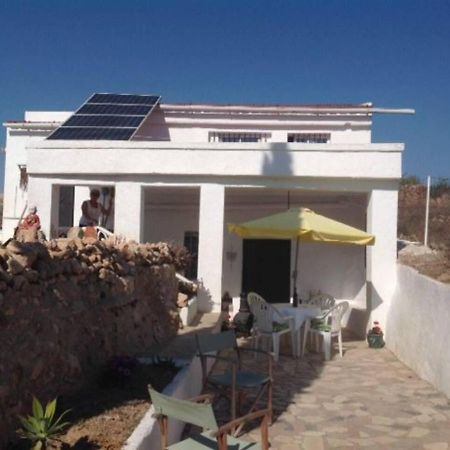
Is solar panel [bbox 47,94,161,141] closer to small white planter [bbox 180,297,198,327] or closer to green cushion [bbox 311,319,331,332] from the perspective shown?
small white planter [bbox 180,297,198,327]

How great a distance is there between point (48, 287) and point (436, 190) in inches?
577

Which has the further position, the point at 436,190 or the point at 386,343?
the point at 436,190

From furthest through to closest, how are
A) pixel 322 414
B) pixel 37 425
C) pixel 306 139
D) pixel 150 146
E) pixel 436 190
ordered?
pixel 436 190 → pixel 306 139 → pixel 150 146 → pixel 322 414 → pixel 37 425

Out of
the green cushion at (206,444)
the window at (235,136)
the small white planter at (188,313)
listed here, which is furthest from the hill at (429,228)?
the green cushion at (206,444)

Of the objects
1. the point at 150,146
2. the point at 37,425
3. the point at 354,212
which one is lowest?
the point at 37,425

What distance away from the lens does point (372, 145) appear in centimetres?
1116

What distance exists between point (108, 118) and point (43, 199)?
3423 mm

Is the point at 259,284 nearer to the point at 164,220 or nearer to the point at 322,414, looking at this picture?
the point at 164,220

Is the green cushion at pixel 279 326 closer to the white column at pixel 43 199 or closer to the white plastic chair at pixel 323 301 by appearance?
the white plastic chair at pixel 323 301

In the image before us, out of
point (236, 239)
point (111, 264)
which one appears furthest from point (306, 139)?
point (111, 264)

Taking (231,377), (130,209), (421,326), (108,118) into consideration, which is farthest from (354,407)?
(108,118)

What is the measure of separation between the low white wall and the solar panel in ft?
22.5

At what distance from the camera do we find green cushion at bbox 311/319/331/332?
9757 mm

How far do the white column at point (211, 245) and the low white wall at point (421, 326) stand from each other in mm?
3550
